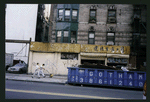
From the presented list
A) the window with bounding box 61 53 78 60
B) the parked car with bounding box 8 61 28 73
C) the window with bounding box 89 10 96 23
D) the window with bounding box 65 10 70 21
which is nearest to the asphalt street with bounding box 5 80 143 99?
the parked car with bounding box 8 61 28 73

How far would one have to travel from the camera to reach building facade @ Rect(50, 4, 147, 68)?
1759 centimetres

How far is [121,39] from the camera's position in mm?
17984

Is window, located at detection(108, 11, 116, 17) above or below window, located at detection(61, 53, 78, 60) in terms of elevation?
above

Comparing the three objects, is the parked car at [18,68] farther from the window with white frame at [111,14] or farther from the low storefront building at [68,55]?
the window with white frame at [111,14]

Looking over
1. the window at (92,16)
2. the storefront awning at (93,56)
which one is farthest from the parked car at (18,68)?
the window at (92,16)

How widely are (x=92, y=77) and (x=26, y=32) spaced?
641 inches

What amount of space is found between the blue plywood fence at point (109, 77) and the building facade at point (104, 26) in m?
6.49

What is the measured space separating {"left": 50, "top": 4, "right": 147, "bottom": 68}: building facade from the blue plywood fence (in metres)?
6.49

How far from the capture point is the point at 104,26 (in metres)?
18.3

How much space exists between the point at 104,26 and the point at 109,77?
892cm

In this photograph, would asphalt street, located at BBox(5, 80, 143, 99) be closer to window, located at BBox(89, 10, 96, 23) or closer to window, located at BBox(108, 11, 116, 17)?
window, located at BBox(89, 10, 96, 23)

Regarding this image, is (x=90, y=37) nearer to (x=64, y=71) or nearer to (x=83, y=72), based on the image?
(x=64, y=71)

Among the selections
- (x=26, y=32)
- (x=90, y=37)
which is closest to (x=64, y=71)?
(x=90, y=37)

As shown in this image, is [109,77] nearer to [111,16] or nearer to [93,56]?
[93,56]
